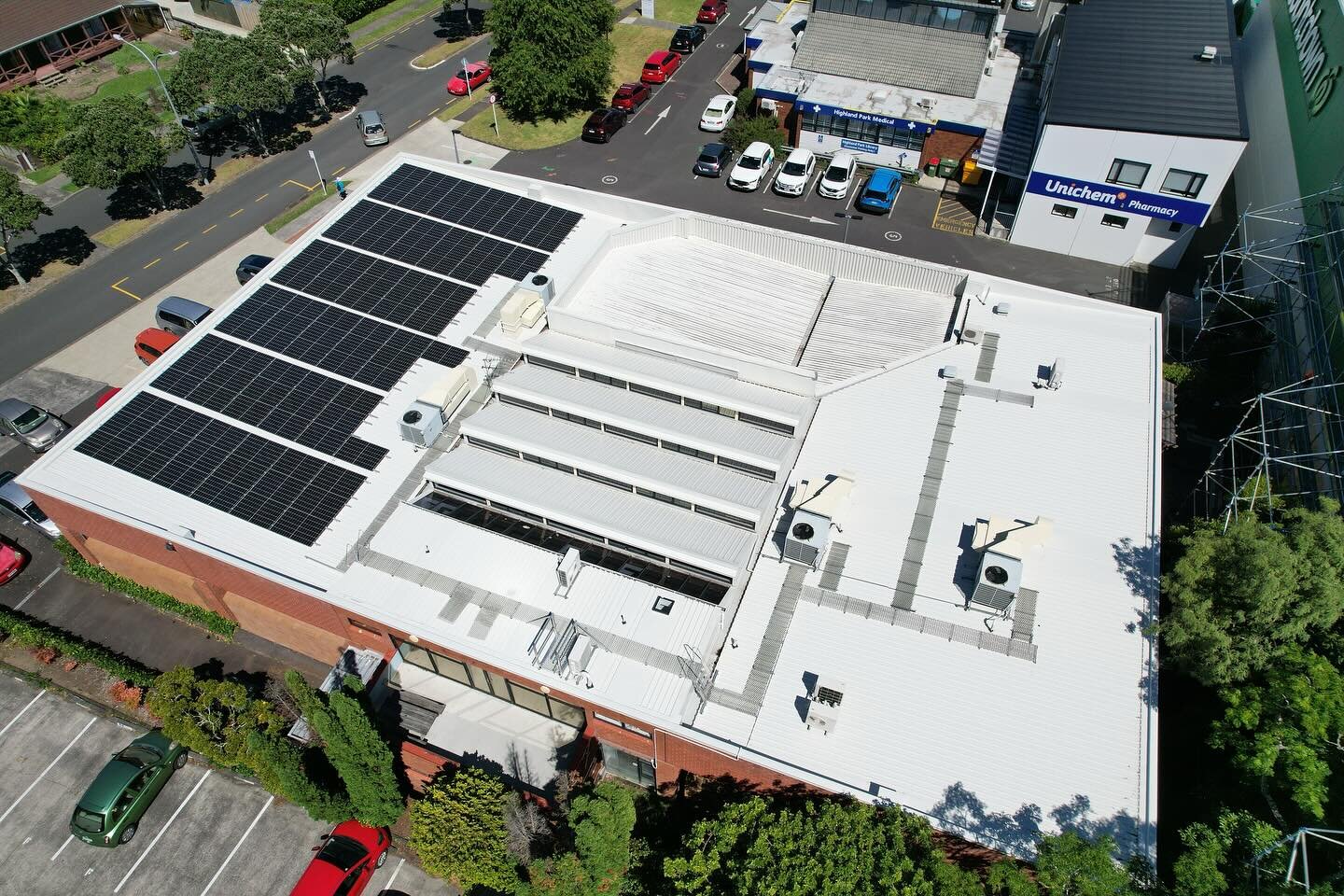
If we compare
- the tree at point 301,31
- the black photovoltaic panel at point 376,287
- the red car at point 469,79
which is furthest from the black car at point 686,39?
the black photovoltaic panel at point 376,287

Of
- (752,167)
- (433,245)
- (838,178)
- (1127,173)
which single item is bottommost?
(433,245)

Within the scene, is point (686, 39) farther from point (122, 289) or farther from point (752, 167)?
point (122, 289)

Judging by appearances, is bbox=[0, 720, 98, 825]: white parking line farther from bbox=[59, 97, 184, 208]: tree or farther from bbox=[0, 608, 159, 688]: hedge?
bbox=[59, 97, 184, 208]: tree

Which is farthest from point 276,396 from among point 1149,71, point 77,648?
point 1149,71

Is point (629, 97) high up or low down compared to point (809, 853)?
up

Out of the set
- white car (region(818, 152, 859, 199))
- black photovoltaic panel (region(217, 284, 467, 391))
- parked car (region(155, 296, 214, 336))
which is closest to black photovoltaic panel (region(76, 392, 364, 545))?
black photovoltaic panel (region(217, 284, 467, 391))

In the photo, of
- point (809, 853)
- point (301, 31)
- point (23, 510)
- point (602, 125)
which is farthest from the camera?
point (602, 125)

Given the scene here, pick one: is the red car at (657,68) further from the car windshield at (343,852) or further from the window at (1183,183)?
the car windshield at (343,852)
